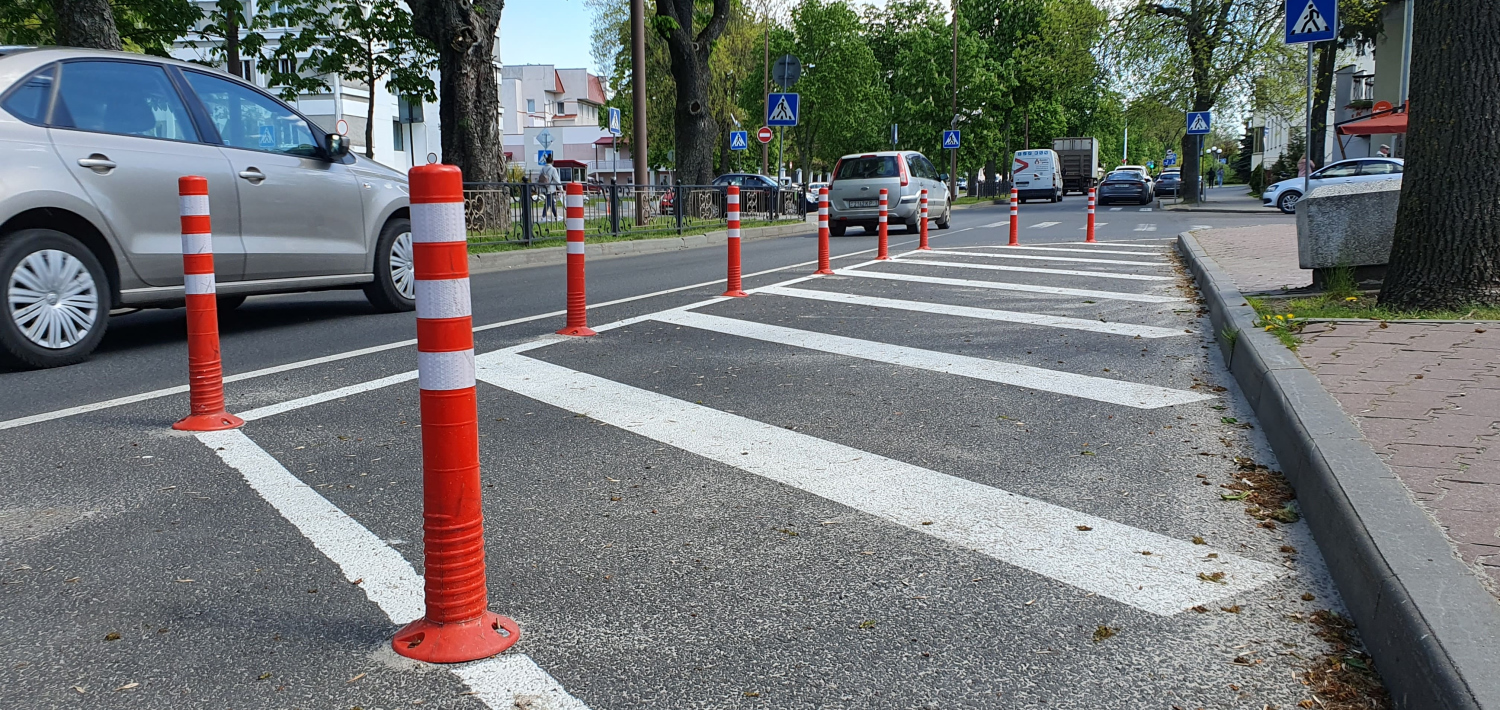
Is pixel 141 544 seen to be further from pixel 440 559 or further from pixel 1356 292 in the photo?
pixel 1356 292

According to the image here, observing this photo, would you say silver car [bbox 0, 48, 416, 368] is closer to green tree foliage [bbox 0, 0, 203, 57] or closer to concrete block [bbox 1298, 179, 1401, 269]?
concrete block [bbox 1298, 179, 1401, 269]

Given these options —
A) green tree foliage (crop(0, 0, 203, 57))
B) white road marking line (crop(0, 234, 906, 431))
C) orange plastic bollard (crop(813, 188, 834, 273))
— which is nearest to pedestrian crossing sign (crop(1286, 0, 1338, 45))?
orange plastic bollard (crop(813, 188, 834, 273))

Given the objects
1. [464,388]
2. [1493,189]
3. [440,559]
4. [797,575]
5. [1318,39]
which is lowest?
[797,575]

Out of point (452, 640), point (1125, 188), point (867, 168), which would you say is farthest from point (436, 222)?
point (1125, 188)

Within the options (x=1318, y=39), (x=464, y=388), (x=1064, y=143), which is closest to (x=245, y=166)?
(x=464, y=388)

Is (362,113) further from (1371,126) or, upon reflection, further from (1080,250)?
(1080,250)

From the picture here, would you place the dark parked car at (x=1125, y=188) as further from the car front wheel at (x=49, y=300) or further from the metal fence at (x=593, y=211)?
the car front wheel at (x=49, y=300)

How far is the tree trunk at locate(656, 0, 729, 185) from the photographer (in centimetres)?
2544

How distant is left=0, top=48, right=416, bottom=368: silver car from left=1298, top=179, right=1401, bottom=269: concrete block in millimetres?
6949

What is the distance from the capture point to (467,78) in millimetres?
17453

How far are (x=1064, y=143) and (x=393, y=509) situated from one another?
57917 mm

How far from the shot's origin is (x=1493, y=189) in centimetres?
675

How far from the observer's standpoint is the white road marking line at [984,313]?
8.08 meters

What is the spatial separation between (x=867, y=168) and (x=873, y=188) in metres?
0.69
